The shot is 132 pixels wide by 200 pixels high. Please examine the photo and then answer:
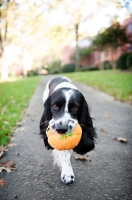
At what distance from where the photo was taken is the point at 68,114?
2480 millimetres

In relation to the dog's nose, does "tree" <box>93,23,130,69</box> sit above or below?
above

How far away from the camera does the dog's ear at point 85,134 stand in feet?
9.43

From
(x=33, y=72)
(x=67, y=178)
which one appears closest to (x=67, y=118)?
(x=67, y=178)

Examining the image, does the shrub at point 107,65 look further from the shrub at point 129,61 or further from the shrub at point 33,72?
the shrub at point 33,72

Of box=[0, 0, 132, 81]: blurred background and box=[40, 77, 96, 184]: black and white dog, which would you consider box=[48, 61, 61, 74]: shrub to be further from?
box=[40, 77, 96, 184]: black and white dog

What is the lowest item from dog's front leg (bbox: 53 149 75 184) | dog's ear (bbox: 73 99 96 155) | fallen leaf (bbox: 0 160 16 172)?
fallen leaf (bbox: 0 160 16 172)

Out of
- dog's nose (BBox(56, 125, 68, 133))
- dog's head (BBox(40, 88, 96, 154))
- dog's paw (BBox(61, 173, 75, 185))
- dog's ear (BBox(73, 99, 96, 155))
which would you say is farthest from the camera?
dog's ear (BBox(73, 99, 96, 155))

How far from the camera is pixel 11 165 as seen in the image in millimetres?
2861

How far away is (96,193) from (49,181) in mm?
580

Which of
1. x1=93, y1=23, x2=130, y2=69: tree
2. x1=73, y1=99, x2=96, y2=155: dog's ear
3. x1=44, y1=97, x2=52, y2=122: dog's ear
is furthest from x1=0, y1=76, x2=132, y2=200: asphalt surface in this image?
x1=93, y1=23, x2=130, y2=69: tree

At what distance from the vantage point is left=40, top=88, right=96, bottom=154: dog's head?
2334 mm

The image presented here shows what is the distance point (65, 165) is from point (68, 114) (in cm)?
Answer: 68

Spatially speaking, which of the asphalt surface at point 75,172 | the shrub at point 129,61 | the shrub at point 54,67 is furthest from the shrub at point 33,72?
the asphalt surface at point 75,172

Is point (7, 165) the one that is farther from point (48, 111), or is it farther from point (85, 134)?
point (85, 134)
